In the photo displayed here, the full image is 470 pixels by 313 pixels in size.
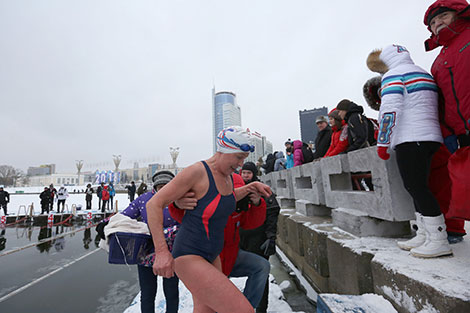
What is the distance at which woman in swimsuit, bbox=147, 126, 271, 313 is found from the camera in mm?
1480

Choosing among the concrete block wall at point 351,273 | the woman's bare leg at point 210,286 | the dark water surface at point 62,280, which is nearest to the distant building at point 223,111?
the dark water surface at point 62,280

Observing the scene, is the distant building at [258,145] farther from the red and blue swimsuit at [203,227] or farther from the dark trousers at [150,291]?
the dark trousers at [150,291]

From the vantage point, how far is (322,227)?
127 inches

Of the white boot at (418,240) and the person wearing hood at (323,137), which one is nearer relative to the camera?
the white boot at (418,240)

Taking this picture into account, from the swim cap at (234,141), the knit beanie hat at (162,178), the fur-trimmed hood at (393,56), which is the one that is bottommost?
the knit beanie hat at (162,178)

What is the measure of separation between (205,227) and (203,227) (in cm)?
1

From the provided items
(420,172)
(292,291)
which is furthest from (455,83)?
(292,291)

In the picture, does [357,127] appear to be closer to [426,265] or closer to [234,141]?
[426,265]

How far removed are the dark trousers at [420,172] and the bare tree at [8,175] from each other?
10119cm

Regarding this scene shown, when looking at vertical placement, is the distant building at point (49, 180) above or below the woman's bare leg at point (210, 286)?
above

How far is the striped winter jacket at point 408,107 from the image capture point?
191 centimetres

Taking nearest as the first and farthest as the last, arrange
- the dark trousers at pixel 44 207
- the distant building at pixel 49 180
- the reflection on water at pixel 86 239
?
the reflection on water at pixel 86 239
the dark trousers at pixel 44 207
the distant building at pixel 49 180

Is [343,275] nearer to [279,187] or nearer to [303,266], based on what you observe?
[303,266]

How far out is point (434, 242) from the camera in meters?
1.80
